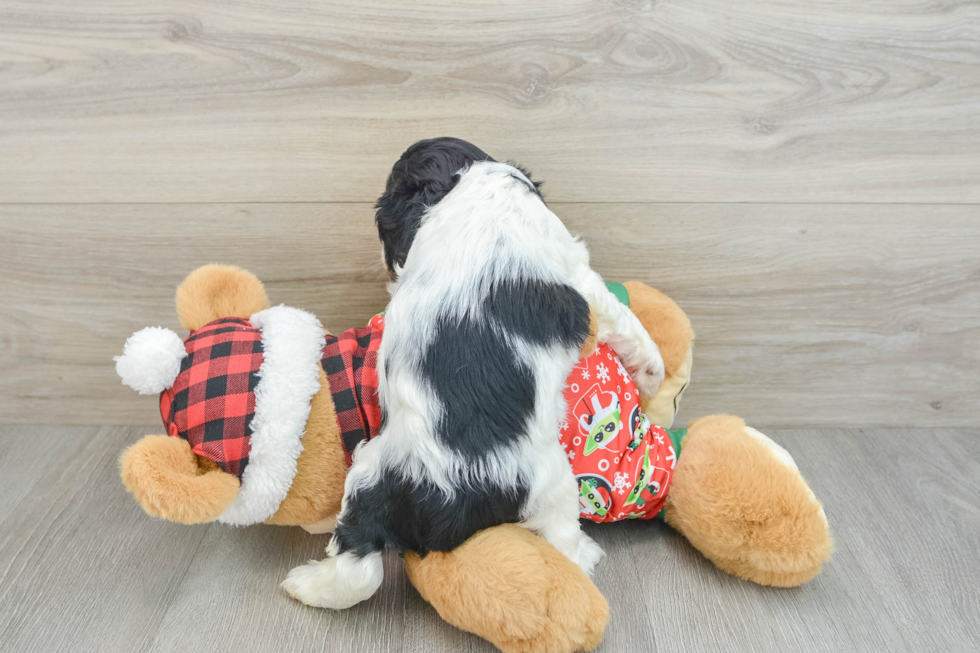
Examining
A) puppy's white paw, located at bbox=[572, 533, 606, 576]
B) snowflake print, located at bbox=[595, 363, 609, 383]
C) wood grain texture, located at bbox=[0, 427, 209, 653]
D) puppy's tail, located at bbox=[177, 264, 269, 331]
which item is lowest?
wood grain texture, located at bbox=[0, 427, 209, 653]

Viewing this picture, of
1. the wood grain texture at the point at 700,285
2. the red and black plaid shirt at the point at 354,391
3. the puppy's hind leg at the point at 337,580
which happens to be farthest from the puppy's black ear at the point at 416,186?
the puppy's hind leg at the point at 337,580

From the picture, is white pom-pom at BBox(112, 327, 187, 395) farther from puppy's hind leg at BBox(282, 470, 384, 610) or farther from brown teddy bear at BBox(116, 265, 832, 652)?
puppy's hind leg at BBox(282, 470, 384, 610)

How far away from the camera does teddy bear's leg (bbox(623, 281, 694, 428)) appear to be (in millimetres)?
963

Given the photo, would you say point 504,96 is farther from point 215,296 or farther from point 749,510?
point 749,510

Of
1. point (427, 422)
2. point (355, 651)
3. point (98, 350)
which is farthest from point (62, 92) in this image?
point (355, 651)

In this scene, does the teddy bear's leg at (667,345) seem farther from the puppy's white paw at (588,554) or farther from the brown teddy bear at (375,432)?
the puppy's white paw at (588,554)

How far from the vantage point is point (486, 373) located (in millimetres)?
686

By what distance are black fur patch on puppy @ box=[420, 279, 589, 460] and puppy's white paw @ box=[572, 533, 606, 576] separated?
0.75 feet

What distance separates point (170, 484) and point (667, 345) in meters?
0.68

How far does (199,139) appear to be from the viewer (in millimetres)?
1001

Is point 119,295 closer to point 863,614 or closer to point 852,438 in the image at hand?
point 863,614

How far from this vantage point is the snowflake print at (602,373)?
33.7 inches

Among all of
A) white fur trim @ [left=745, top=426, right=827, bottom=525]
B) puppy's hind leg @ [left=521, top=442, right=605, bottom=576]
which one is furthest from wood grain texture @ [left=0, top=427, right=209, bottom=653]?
white fur trim @ [left=745, top=426, right=827, bottom=525]

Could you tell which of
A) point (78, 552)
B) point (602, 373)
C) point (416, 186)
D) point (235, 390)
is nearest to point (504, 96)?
point (416, 186)
